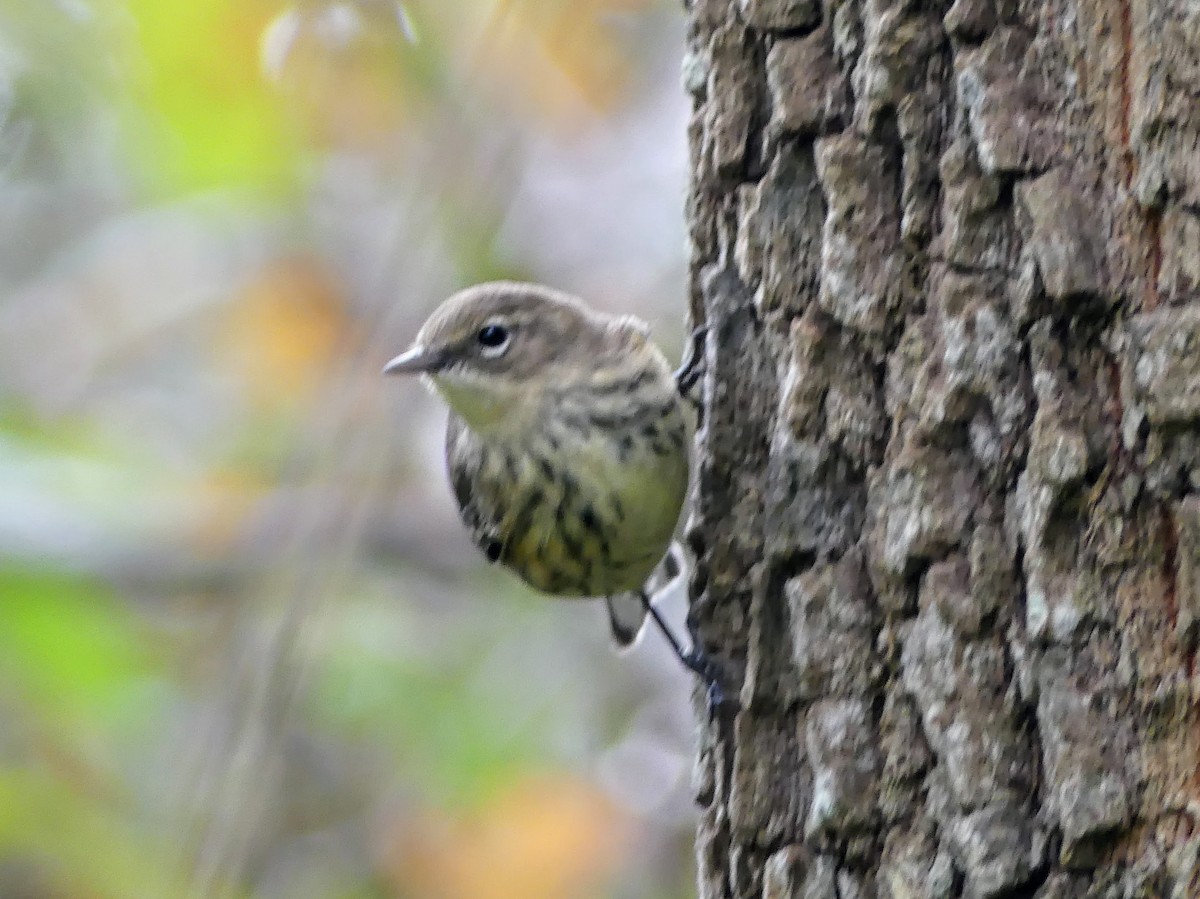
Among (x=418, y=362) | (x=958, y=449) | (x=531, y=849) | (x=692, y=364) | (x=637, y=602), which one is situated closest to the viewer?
(x=958, y=449)

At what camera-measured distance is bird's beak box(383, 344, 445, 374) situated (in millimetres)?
3002

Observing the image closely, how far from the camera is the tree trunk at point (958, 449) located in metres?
1.71

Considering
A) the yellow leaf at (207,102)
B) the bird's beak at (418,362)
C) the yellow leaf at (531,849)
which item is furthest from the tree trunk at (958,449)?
the yellow leaf at (531,849)

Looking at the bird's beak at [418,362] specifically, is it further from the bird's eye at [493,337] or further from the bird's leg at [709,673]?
the bird's leg at [709,673]

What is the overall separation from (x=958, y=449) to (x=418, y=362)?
139 cm

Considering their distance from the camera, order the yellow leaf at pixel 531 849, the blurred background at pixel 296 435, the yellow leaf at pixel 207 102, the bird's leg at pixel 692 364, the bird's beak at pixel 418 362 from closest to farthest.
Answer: the bird's leg at pixel 692 364 < the bird's beak at pixel 418 362 < the blurred background at pixel 296 435 < the yellow leaf at pixel 207 102 < the yellow leaf at pixel 531 849

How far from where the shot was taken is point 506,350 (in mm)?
3145

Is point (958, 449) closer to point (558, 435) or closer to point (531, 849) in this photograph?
point (558, 435)

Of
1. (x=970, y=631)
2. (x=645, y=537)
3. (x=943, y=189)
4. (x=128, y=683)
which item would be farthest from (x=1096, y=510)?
(x=128, y=683)

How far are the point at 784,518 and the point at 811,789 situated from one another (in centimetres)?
36

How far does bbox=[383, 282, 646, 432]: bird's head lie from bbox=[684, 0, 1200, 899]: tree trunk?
2.58 ft

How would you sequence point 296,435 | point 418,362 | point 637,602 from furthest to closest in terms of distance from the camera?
1. point 296,435
2. point 637,602
3. point 418,362

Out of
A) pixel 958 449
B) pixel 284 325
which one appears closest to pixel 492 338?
pixel 958 449

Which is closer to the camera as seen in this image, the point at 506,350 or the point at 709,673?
the point at 709,673
